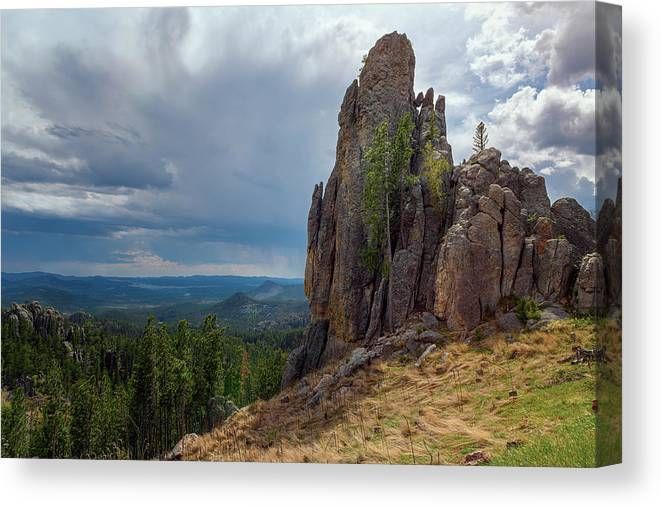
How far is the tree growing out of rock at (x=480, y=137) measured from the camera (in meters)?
12.5

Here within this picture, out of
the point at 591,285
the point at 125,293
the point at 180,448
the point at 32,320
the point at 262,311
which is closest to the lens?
the point at 591,285

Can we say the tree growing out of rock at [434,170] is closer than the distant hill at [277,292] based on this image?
Yes

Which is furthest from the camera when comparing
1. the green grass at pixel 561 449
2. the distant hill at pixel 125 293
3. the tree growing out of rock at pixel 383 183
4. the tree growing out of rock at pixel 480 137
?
the tree growing out of rock at pixel 383 183

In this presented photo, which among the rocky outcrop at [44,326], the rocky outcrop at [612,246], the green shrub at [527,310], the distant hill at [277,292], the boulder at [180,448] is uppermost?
the rocky outcrop at [612,246]

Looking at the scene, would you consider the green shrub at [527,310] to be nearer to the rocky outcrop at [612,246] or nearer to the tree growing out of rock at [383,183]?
the rocky outcrop at [612,246]

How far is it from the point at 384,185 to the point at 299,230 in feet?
7.45

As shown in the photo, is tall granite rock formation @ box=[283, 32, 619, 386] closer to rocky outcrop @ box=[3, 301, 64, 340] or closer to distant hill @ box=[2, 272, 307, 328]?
distant hill @ box=[2, 272, 307, 328]

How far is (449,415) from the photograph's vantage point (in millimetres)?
11086

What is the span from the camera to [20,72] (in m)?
12.6

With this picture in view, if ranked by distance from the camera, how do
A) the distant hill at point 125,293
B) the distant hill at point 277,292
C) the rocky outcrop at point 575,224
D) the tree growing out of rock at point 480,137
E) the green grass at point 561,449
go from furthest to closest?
the distant hill at point 277,292 < the distant hill at point 125,293 < the tree growing out of rock at point 480,137 < the rocky outcrop at point 575,224 < the green grass at point 561,449

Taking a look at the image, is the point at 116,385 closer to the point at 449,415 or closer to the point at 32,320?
the point at 32,320

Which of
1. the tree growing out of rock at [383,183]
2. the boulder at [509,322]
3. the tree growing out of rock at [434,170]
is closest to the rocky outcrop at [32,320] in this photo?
the tree growing out of rock at [383,183]

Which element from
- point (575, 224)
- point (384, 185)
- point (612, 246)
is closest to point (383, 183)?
point (384, 185)

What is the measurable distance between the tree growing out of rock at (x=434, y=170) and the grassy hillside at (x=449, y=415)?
387cm
